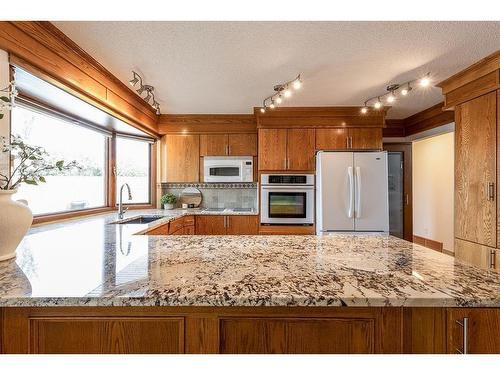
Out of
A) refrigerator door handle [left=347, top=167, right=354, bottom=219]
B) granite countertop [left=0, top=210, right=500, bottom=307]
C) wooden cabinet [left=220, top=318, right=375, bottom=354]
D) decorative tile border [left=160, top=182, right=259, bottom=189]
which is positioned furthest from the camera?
decorative tile border [left=160, top=182, right=259, bottom=189]

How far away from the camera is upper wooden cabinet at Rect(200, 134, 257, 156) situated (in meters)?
3.97

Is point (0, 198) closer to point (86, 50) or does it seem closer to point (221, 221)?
point (86, 50)

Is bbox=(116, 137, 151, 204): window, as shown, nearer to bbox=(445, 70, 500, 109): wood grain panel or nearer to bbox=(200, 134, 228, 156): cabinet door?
bbox=(200, 134, 228, 156): cabinet door

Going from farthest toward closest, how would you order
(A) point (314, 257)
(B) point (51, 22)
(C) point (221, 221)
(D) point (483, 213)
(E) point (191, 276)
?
(C) point (221, 221) < (D) point (483, 213) < (B) point (51, 22) < (A) point (314, 257) < (E) point (191, 276)

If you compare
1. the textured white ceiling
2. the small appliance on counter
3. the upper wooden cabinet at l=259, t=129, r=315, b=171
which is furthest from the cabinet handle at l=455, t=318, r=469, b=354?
the upper wooden cabinet at l=259, t=129, r=315, b=171

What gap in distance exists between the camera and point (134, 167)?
383 cm

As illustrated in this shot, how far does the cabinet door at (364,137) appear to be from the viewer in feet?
11.7

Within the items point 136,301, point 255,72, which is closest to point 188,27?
point 255,72

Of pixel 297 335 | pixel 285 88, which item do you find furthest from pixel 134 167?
pixel 297 335

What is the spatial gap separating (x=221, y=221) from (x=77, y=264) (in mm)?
2520

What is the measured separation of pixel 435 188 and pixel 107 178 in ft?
19.1

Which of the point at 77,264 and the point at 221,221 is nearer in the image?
the point at 77,264

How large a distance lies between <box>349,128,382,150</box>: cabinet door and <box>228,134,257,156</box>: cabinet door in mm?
1406

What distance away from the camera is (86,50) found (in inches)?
79.4
